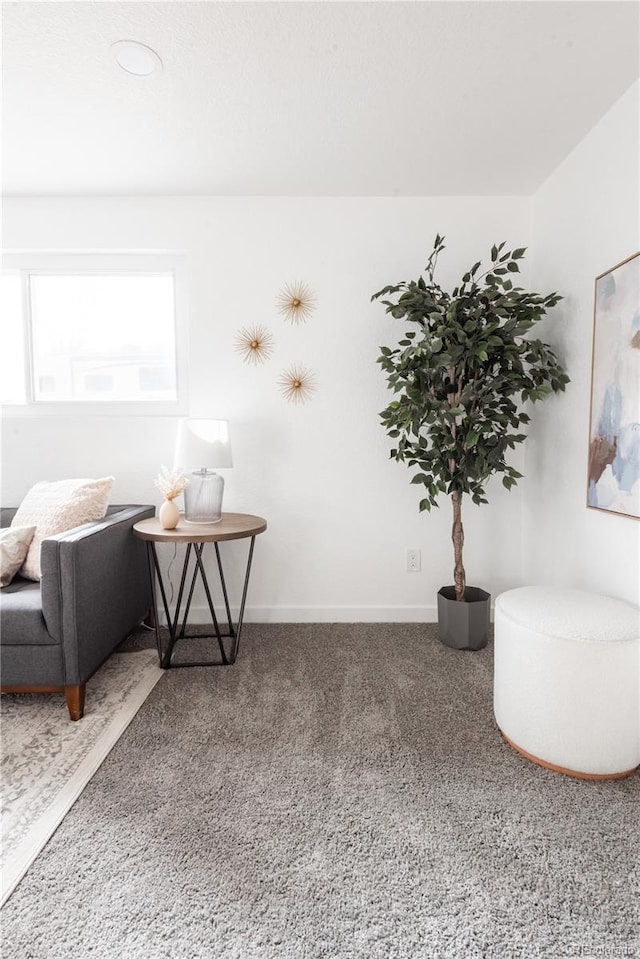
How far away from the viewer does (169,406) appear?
3.04 m

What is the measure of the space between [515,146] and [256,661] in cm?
259

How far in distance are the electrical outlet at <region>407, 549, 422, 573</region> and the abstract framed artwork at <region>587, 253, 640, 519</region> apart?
1.01 m

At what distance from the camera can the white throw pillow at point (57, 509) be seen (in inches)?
91.4

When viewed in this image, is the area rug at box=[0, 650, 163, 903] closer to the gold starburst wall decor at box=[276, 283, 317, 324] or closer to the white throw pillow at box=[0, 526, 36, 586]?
the white throw pillow at box=[0, 526, 36, 586]

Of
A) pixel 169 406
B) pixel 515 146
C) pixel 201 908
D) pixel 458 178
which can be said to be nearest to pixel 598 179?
pixel 515 146

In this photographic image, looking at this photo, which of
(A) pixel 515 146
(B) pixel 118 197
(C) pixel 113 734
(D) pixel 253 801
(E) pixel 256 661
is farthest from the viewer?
(B) pixel 118 197

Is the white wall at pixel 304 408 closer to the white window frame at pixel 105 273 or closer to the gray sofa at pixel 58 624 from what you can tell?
the white window frame at pixel 105 273

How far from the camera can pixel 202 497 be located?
2.54 meters

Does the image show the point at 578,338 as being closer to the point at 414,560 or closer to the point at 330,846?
the point at 414,560

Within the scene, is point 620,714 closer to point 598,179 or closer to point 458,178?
point 598,179

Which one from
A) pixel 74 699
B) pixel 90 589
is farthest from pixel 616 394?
pixel 74 699

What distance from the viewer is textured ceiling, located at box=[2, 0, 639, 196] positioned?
1.61 meters

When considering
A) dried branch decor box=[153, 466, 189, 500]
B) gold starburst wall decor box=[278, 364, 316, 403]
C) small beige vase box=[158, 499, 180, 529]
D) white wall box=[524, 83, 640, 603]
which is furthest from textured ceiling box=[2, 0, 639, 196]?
small beige vase box=[158, 499, 180, 529]

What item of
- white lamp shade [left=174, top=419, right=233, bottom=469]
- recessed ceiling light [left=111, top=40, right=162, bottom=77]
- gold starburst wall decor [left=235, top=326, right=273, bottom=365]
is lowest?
white lamp shade [left=174, top=419, right=233, bottom=469]
